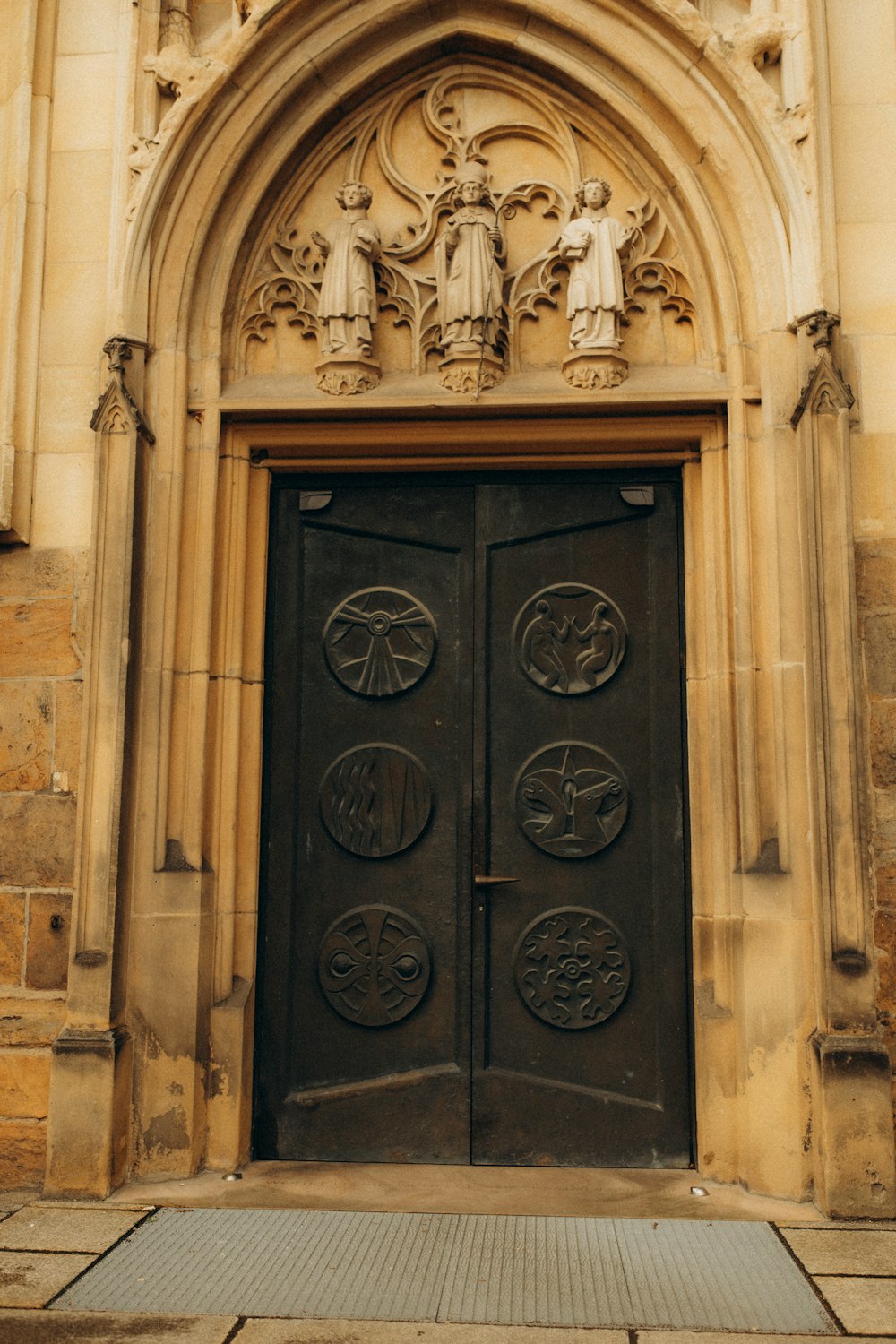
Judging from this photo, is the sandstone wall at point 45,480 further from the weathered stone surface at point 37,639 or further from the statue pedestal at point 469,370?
the statue pedestal at point 469,370

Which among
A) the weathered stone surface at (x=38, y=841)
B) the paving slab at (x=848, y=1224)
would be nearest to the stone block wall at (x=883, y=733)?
the paving slab at (x=848, y=1224)

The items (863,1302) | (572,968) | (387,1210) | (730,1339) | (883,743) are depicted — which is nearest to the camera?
(730,1339)

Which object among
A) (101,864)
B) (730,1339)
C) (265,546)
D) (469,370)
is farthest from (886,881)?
(101,864)

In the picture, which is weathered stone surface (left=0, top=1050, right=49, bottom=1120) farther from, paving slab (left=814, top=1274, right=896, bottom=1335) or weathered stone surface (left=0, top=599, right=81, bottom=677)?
paving slab (left=814, top=1274, right=896, bottom=1335)

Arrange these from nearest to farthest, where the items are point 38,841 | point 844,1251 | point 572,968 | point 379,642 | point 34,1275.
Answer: point 34,1275
point 844,1251
point 38,841
point 572,968
point 379,642

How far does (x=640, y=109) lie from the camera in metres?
5.06

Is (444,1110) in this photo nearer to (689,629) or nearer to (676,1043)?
(676,1043)

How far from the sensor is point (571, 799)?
5.03 metres

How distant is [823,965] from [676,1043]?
2.58ft

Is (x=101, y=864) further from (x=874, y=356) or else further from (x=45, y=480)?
(x=874, y=356)

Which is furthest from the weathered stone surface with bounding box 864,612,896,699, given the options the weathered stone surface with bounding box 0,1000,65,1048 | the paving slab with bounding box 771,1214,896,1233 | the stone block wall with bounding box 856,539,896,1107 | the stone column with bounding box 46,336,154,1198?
the weathered stone surface with bounding box 0,1000,65,1048

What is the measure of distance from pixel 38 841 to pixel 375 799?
1.35 meters

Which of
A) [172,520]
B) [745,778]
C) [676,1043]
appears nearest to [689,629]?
[745,778]

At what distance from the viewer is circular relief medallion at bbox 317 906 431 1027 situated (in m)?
4.97
